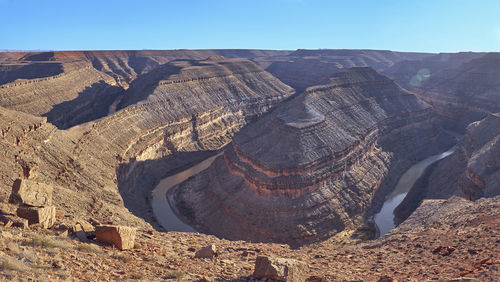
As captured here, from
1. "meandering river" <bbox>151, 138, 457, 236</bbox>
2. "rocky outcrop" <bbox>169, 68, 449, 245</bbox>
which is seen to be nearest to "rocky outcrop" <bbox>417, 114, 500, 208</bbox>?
"meandering river" <bbox>151, 138, 457, 236</bbox>

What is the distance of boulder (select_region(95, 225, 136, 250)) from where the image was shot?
15.6 metres

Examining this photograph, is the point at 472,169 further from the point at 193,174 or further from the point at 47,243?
the point at 47,243

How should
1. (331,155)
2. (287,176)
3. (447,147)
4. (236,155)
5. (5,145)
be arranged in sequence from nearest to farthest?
(5,145) < (287,176) < (331,155) < (236,155) < (447,147)

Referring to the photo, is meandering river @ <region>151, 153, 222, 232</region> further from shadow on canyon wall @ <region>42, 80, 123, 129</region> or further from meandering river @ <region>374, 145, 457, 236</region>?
shadow on canyon wall @ <region>42, 80, 123, 129</region>

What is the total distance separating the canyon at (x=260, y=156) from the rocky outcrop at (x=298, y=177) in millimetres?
211

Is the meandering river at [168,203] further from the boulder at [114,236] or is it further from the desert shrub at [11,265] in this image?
the desert shrub at [11,265]

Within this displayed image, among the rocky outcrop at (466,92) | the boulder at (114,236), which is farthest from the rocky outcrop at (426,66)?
the boulder at (114,236)

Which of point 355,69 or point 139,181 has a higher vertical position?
point 355,69

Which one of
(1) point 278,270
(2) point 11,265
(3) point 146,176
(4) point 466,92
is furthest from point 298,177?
(4) point 466,92

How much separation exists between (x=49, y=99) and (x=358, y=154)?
236 ft

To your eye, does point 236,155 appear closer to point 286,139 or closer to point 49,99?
point 286,139

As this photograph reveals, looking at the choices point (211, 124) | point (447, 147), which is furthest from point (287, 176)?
point (447, 147)

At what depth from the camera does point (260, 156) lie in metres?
48.2

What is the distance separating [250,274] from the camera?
14.9m
